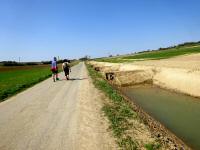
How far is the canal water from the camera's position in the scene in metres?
10.3

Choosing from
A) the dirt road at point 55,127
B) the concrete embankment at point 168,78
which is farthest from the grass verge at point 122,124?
the concrete embankment at point 168,78

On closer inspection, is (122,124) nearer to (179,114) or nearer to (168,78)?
(179,114)

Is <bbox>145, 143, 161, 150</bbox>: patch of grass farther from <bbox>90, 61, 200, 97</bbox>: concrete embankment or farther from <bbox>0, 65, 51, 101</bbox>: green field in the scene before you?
<bbox>0, 65, 51, 101</bbox>: green field

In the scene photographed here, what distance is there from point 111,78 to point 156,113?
20.0 meters

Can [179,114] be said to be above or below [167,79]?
below

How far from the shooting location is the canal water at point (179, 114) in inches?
407

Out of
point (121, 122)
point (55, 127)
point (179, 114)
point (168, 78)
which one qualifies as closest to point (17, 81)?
point (168, 78)

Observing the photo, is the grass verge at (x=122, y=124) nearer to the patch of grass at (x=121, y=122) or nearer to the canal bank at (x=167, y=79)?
the patch of grass at (x=121, y=122)

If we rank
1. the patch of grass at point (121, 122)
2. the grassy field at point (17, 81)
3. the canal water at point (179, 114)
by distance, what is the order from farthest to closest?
the grassy field at point (17, 81) → the canal water at point (179, 114) → the patch of grass at point (121, 122)

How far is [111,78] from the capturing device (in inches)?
1371

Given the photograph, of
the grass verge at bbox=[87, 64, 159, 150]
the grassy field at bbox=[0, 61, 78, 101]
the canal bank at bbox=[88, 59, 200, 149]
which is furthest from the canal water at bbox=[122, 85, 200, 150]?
the grassy field at bbox=[0, 61, 78, 101]

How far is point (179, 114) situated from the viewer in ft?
46.5

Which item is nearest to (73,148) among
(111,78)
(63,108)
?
(63,108)

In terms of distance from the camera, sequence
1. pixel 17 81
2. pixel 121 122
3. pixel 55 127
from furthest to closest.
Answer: pixel 17 81, pixel 121 122, pixel 55 127
